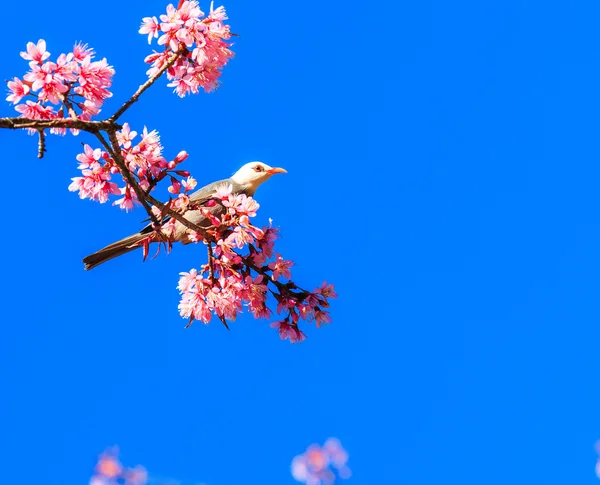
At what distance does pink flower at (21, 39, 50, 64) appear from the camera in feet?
14.3

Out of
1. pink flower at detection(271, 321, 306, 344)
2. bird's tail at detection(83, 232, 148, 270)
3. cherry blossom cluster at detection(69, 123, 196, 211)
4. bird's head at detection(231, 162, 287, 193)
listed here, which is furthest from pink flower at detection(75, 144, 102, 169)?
bird's head at detection(231, 162, 287, 193)

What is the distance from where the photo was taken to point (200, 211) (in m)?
5.32

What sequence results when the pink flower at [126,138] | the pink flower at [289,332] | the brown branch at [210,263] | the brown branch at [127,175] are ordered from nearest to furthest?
the brown branch at [127,175]
the pink flower at [126,138]
the brown branch at [210,263]
the pink flower at [289,332]

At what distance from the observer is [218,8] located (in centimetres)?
486

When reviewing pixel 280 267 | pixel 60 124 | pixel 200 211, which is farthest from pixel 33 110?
pixel 280 267

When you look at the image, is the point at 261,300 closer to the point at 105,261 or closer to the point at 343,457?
the point at 105,261

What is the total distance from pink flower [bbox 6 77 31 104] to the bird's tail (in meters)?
1.77

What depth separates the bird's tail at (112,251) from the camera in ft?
19.9

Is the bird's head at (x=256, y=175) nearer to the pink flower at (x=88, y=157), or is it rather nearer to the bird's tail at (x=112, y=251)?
the bird's tail at (x=112, y=251)

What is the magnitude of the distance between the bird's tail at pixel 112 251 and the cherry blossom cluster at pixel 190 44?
5.08 ft

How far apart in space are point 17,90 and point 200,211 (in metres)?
1.48

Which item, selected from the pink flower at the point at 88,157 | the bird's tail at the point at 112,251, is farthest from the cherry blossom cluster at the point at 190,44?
the bird's tail at the point at 112,251

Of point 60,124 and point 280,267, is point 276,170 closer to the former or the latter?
point 280,267

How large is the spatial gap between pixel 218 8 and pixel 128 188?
1.33 metres
